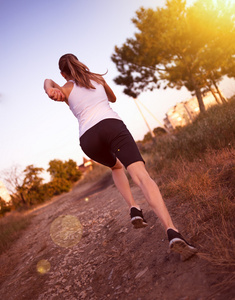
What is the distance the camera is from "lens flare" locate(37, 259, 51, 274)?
2725 millimetres

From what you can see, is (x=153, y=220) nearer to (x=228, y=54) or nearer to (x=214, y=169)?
(x=214, y=169)

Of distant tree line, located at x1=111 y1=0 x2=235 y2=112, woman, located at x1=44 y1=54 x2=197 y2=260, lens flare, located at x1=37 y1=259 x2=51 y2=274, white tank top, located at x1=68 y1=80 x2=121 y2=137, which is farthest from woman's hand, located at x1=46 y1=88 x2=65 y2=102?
distant tree line, located at x1=111 y1=0 x2=235 y2=112

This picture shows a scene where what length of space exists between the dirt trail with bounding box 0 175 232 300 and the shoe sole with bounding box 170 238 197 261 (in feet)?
0.14

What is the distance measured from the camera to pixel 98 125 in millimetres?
1733

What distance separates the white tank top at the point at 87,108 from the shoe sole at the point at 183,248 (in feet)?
3.42

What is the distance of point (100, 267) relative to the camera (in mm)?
2217

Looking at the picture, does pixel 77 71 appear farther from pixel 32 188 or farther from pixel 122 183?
pixel 32 188

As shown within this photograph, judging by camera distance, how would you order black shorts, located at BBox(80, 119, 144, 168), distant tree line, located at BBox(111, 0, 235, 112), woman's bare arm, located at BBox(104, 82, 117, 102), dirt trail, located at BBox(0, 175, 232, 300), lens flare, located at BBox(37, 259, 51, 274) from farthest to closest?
distant tree line, located at BBox(111, 0, 235, 112) → lens flare, located at BBox(37, 259, 51, 274) → woman's bare arm, located at BBox(104, 82, 117, 102) → black shorts, located at BBox(80, 119, 144, 168) → dirt trail, located at BBox(0, 175, 232, 300)

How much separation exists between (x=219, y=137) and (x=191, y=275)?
136 inches

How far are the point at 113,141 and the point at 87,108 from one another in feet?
1.15

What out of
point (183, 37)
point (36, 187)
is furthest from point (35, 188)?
point (183, 37)

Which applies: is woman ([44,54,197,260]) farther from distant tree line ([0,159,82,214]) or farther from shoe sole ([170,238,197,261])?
distant tree line ([0,159,82,214])

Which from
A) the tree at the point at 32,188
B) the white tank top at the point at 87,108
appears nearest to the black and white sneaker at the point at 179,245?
the white tank top at the point at 87,108

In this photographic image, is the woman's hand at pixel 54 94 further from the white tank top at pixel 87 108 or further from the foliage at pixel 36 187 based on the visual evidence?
the foliage at pixel 36 187
